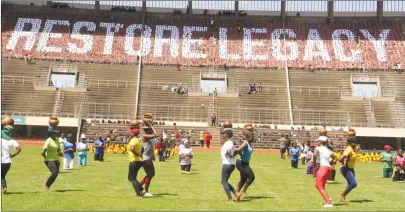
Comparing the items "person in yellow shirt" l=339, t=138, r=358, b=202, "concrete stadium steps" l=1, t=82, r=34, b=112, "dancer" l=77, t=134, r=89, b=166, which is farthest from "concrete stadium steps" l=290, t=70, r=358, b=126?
"person in yellow shirt" l=339, t=138, r=358, b=202

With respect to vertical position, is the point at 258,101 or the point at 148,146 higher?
the point at 258,101

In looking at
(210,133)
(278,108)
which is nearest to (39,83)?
(210,133)

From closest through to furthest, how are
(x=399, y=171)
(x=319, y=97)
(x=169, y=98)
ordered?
(x=399, y=171) → (x=169, y=98) → (x=319, y=97)

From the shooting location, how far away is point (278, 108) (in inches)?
2079

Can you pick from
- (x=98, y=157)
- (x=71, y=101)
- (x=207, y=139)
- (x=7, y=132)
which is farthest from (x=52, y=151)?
(x=71, y=101)

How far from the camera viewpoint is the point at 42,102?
51969 millimetres

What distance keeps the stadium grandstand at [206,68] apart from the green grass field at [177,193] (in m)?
24.2

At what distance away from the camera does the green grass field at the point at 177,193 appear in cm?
1284

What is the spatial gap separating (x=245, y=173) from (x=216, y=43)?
5144 centimetres

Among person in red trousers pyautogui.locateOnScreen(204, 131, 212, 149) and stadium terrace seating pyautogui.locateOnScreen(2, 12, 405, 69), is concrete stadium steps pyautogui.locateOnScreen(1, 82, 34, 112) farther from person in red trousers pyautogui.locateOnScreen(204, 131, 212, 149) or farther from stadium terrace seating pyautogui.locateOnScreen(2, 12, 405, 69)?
person in red trousers pyautogui.locateOnScreen(204, 131, 212, 149)

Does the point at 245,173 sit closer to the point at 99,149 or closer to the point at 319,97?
the point at 99,149

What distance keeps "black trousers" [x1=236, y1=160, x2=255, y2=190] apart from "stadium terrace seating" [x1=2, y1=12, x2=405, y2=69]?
4692 cm

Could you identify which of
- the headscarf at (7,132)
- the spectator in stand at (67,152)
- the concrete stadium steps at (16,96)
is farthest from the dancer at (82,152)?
the concrete stadium steps at (16,96)

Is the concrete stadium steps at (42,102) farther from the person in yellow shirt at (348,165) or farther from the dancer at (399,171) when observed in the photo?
the person in yellow shirt at (348,165)
